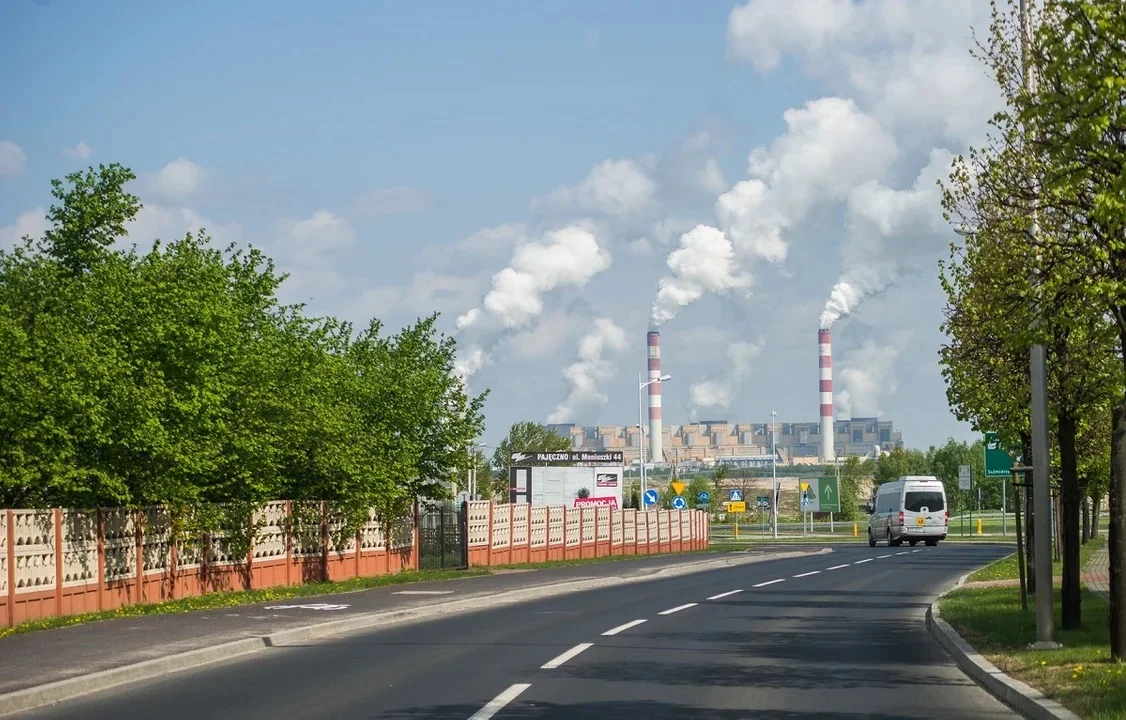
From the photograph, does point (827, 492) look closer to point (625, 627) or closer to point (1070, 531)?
point (625, 627)

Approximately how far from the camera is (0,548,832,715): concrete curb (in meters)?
12.6

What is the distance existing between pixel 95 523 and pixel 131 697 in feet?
35.5

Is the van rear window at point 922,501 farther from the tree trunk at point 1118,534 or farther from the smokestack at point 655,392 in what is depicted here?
the smokestack at point 655,392

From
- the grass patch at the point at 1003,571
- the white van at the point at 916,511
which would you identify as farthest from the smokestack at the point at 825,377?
the grass patch at the point at 1003,571

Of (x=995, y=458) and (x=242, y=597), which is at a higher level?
(x=995, y=458)

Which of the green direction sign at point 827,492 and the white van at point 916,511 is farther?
the green direction sign at point 827,492

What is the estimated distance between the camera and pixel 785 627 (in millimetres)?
20438

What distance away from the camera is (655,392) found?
177 metres

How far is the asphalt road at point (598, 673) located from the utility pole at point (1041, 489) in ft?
3.59

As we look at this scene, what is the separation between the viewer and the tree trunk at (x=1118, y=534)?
13.1 meters

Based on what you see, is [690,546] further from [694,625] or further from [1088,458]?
[694,625]

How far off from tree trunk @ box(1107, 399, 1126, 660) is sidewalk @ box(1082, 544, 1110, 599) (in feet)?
22.7

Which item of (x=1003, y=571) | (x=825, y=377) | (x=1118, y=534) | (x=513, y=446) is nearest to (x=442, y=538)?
(x=1003, y=571)

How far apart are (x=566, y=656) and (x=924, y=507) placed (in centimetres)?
5173
